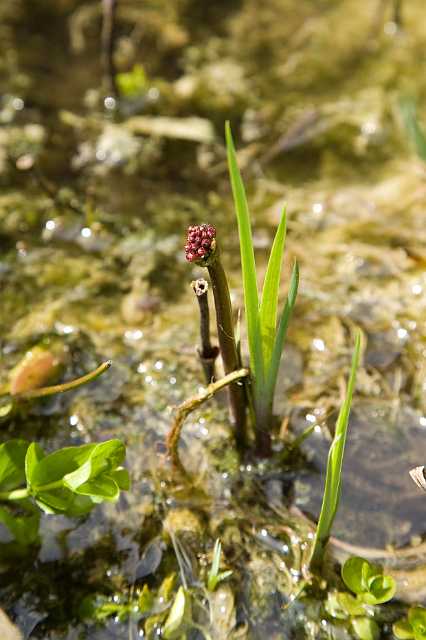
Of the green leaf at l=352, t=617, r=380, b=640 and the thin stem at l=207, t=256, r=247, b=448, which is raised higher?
the thin stem at l=207, t=256, r=247, b=448

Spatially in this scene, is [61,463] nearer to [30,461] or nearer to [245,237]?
[30,461]

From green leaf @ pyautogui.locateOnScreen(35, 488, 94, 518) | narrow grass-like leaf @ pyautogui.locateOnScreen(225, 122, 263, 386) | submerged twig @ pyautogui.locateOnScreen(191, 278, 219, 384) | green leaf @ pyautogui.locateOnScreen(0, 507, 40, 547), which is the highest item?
narrow grass-like leaf @ pyautogui.locateOnScreen(225, 122, 263, 386)

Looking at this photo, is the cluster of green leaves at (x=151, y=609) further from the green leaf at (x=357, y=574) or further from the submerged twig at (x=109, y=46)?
the submerged twig at (x=109, y=46)

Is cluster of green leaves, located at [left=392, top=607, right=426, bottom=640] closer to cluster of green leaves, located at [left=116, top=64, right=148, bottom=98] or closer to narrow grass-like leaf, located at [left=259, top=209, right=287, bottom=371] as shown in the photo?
narrow grass-like leaf, located at [left=259, top=209, right=287, bottom=371]

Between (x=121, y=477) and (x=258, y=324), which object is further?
(x=121, y=477)

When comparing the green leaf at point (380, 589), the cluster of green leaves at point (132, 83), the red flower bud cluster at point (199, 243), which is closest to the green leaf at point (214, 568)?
the green leaf at point (380, 589)

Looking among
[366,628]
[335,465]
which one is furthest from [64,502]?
[366,628]

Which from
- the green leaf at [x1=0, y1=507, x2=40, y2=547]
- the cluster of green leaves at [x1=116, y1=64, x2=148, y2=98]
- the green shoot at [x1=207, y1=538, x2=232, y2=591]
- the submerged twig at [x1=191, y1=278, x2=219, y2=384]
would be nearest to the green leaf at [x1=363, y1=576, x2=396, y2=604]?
the green shoot at [x1=207, y1=538, x2=232, y2=591]

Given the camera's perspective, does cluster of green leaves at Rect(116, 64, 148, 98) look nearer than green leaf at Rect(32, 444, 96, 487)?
No
